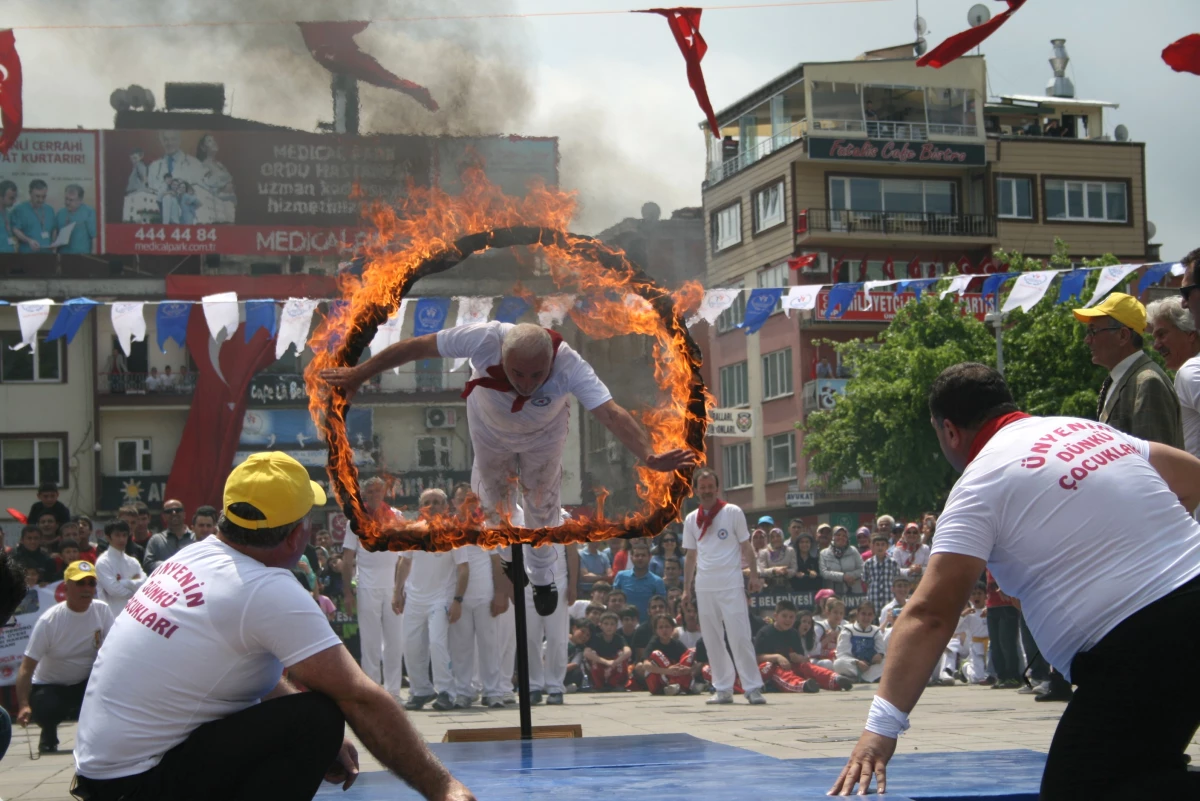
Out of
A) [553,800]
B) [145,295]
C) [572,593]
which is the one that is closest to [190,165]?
[145,295]

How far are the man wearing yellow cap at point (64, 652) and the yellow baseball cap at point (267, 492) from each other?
7225 mm

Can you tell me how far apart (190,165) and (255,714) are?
4511 cm

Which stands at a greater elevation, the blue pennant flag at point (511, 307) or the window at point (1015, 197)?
the window at point (1015, 197)

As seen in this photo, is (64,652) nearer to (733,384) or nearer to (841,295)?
(841,295)

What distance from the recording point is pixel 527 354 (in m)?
7.77

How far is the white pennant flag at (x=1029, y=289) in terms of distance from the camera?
17266 millimetres

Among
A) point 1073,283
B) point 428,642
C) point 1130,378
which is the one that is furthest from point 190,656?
point 1073,283

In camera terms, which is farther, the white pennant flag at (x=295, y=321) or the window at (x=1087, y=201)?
the window at (x=1087, y=201)

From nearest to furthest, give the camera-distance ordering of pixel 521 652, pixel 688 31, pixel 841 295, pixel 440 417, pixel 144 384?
pixel 521 652 → pixel 688 31 → pixel 841 295 → pixel 440 417 → pixel 144 384

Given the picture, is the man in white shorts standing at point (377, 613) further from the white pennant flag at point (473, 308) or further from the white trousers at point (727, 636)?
the white pennant flag at point (473, 308)

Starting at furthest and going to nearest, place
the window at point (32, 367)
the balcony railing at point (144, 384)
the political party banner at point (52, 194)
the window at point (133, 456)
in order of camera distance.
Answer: the window at point (133, 456), the balcony railing at point (144, 384), the window at point (32, 367), the political party banner at point (52, 194)

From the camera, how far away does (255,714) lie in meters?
4.20

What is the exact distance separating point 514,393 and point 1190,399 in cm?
368

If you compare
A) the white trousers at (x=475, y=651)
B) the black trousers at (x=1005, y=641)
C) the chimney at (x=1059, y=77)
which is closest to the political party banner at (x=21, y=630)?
the white trousers at (x=475, y=651)
